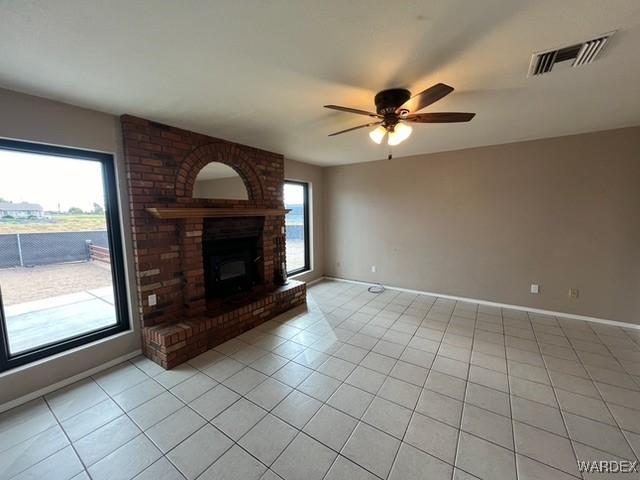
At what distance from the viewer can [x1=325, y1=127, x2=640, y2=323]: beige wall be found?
3.11 m

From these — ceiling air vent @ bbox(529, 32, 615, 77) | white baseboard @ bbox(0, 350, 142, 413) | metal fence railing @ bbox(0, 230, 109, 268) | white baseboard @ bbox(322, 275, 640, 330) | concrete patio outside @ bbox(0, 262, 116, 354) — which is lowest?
white baseboard @ bbox(0, 350, 142, 413)

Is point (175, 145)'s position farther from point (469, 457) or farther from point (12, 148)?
point (469, 457)

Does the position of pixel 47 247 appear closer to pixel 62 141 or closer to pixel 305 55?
pixel 62 141

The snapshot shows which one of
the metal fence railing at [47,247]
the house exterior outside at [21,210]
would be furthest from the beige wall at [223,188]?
the house exterior outside at [21,210]

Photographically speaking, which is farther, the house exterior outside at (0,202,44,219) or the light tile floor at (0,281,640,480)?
the house exterior outside at (0,202,44,219)

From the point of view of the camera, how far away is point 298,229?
5191 mm

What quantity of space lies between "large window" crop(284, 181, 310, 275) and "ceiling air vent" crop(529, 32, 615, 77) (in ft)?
12.3

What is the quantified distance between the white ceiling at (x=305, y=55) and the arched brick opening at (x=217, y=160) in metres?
0.49

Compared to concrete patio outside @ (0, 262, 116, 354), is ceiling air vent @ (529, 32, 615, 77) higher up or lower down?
higher up

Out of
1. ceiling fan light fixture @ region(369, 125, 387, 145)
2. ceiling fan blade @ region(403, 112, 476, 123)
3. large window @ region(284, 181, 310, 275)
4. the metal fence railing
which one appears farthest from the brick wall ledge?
ceiling fan blade @ region(403, 112, 476, 123)

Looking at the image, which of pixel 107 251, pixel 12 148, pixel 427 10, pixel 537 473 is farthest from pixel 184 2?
pixel 537 473

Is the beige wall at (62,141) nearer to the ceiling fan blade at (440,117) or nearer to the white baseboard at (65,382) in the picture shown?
the white baseboard at (65,382)

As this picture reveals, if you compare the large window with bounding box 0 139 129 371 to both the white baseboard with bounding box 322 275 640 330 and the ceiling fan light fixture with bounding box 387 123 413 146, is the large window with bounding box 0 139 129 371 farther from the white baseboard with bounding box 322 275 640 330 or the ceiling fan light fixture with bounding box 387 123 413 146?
the white baseboard with bounding box 322 275 640 330

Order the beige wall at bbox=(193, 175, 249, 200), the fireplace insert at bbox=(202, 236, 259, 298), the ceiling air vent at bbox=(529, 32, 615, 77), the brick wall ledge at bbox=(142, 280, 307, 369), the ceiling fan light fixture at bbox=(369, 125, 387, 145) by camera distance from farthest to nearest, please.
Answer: the beige wall at bbox=(193, 175, 249, 200)
the fireplace insert at bbox=(202, 236, 259, 298)
the brick wall ledge at bbox=(142, 280, 307, 369)
the ceiling fan light fixture at bbox=(369, 125, 387, 145)
the ceiling air vent at bbox=(529, 32, 615, 77)
